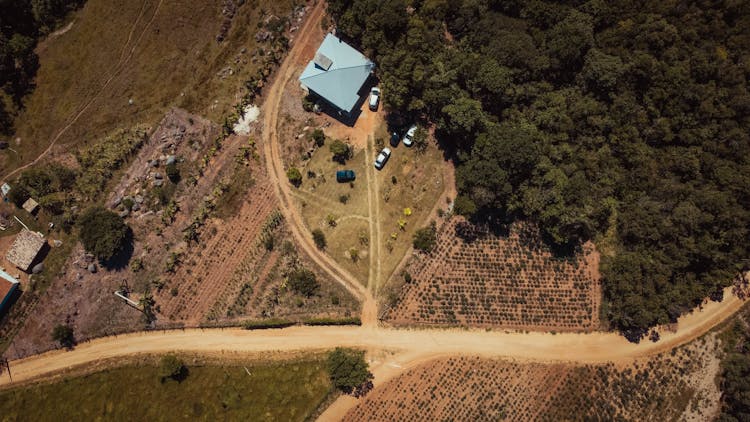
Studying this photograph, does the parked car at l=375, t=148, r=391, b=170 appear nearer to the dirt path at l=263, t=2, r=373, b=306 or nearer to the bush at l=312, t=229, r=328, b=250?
the bush at l=312, t=229, r=328, b=250

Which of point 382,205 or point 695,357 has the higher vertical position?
point 695,357

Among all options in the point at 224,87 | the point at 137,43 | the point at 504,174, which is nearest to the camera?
the point at 504,174

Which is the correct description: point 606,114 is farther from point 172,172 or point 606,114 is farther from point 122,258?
point 122,258

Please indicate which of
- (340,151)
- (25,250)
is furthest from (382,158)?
(25,250)

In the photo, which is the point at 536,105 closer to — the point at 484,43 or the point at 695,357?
the point at 484,43

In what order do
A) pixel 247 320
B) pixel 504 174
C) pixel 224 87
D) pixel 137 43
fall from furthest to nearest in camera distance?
pixel 137 43, pixel 224 87, pixel 247 320, pixel 504 174

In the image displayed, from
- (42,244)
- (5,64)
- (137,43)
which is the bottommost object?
(42,244)

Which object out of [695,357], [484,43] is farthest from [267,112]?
[695,357]
